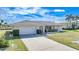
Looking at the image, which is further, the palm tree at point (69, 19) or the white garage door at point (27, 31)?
the white garage door at point (27, 31)

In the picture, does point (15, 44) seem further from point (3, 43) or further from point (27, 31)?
point (27, 31)

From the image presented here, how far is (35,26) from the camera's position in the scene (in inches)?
240

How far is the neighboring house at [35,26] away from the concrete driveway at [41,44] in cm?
13

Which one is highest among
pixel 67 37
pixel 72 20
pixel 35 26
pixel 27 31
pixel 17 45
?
pixel 72 20

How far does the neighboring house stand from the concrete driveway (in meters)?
0.13

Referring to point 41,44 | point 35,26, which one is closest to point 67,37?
point 41,44

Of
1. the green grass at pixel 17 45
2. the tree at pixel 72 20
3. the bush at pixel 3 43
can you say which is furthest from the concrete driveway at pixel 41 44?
the tree at pixel 72 20

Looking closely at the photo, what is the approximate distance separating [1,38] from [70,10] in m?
1.43

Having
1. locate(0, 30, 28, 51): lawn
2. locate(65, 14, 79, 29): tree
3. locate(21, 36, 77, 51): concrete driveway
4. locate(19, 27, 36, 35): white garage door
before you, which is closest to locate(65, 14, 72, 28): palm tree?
locate(65, 14, 79, 29): tree

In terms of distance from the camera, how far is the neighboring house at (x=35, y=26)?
6.05 m

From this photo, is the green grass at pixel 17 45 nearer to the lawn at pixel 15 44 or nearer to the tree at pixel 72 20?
the lawn at pixel 15 44

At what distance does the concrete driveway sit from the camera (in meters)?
5.98

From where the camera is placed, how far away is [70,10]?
235 inches

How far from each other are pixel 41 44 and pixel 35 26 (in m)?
0.37
